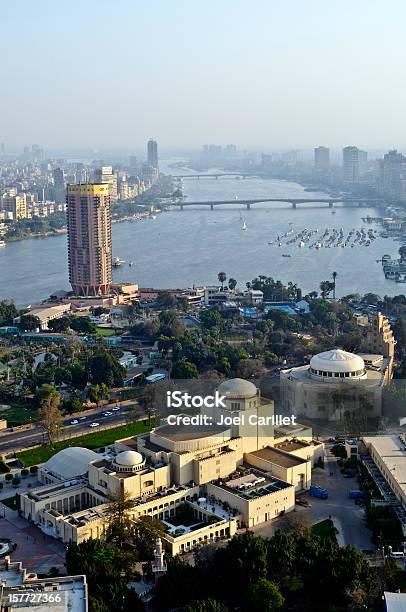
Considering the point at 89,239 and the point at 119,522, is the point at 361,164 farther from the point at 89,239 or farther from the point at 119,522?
the point at 119,522

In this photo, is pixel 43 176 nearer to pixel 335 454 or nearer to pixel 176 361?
pixel 176 361

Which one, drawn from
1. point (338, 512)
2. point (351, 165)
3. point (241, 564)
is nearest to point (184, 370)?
point (338, 512)

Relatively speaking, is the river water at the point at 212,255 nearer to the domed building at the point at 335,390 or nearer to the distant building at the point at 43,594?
the domed building at the point at 335,390

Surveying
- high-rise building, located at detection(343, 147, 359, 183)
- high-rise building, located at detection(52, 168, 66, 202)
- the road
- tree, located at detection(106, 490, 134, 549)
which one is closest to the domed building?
the road

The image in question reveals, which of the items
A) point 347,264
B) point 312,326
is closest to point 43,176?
point 347,264

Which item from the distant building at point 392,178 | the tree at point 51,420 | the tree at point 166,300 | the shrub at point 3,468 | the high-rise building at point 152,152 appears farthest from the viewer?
the high-rise building at point 152,152

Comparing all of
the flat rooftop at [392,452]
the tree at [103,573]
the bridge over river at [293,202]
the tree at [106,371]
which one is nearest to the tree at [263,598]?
the tree at [103,573]
